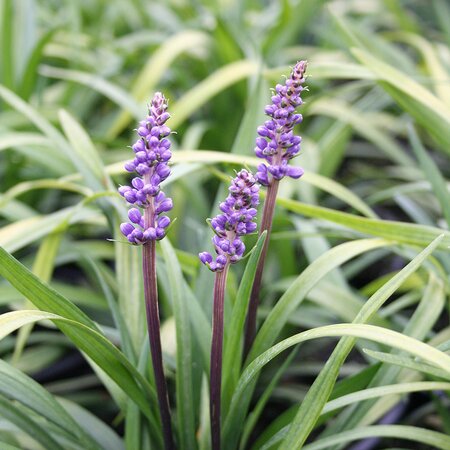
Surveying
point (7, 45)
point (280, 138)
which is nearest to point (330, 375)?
point (280, 138)

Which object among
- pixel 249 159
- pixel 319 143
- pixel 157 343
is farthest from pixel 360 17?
pixel 157 343

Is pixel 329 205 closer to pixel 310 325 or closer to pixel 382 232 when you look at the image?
pixel 310 325

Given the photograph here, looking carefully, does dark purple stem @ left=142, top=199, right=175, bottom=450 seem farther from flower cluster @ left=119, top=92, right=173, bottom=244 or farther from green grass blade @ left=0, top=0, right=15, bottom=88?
green grass blade @ left=0, top=0, right=15, bottom=88

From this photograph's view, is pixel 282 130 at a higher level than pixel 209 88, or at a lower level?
lower

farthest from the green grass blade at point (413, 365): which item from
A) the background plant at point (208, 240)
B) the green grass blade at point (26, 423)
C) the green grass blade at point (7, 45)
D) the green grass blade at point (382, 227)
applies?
the green grass blade at point (7, 45)

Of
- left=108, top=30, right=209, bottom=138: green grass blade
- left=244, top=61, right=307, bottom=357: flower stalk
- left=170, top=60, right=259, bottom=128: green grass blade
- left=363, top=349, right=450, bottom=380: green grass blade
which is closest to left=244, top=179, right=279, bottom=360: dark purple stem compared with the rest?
left=244, top=61, right=307, bottom=357: flower stalk

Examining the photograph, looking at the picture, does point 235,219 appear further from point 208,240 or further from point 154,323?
point 208,240

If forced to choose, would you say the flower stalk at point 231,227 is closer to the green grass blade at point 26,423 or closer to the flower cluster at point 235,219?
the flower cluster at point 235,219
